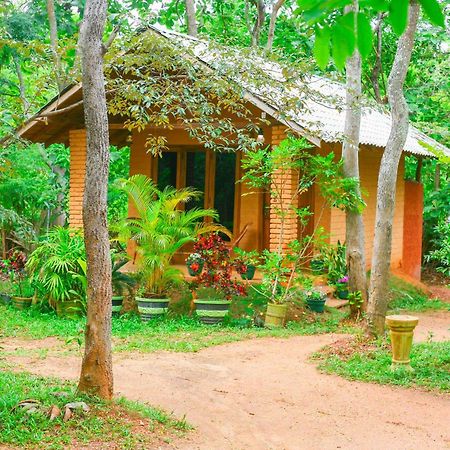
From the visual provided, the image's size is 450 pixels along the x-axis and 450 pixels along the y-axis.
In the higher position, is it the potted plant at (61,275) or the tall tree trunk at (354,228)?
the tall tree trunk at (354,228)

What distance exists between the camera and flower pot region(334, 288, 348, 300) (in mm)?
12977

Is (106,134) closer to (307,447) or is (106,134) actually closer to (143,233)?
(307,447)

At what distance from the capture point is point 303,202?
14375 millimetres

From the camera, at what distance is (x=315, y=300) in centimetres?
1191

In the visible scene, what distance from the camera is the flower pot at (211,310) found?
11.1 meters

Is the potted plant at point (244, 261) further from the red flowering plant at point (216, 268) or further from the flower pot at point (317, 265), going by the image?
the flower pot at point (317, 265)

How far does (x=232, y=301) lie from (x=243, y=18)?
43.0 ft

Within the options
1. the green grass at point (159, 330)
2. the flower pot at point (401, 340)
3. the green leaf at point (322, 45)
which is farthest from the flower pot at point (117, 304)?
the green leaf at point (322, 45)

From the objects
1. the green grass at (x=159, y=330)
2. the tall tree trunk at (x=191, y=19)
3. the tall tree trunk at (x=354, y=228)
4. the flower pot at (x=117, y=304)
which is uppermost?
the tall tree trunk at (x=191, y=19)

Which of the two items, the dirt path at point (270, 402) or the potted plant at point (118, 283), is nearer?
the dirt path at point (270, 402)

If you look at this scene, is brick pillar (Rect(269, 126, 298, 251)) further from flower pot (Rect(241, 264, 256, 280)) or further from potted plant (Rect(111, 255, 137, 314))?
potted plant (Rect(111, 255, 137, 314))

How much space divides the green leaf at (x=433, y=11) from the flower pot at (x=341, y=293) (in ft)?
36.6

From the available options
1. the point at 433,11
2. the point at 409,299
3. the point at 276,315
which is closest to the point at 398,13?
the point at 433,11

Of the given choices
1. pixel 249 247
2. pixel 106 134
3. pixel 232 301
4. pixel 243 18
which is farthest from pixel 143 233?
pixel 243 18
